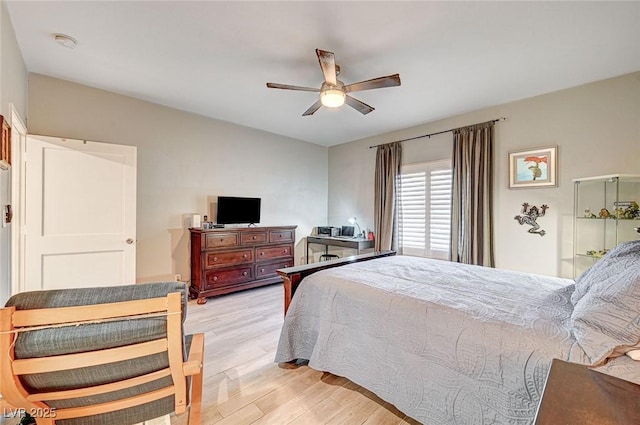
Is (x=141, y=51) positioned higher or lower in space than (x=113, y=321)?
higher

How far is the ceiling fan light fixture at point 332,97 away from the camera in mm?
2459

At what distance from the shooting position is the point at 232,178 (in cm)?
452

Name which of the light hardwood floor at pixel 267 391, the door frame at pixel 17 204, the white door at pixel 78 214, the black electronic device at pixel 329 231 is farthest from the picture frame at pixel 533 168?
the door frame at pixel 17 204

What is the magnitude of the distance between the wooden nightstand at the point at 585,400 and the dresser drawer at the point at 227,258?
372 centimetres

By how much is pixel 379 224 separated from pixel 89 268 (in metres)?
4.12

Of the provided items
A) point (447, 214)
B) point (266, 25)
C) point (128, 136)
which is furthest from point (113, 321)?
point (447, 214)

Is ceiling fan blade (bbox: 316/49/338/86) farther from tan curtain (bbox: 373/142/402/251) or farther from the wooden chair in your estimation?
tan curtain (bbox: 373/142/402/251)

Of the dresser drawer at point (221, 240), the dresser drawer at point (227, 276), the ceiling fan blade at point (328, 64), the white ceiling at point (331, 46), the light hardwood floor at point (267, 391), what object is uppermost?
the white ceiling at point (331, 46)

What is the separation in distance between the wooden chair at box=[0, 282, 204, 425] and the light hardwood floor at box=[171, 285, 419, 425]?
62 centimetres

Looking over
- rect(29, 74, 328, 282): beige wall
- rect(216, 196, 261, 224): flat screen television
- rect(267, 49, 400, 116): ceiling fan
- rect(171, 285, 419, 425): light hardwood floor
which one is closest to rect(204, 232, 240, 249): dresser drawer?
rect(216, 196, 261, 224): flat screen television

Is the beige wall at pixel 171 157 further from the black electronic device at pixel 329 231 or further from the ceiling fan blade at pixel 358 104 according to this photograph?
the ceiling fan blade at pixel 358 104

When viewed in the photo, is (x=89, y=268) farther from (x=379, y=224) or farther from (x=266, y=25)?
(x=379, y=224)

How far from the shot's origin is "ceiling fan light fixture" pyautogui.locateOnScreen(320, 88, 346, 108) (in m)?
2.46

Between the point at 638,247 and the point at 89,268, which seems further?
the point at 89,268
